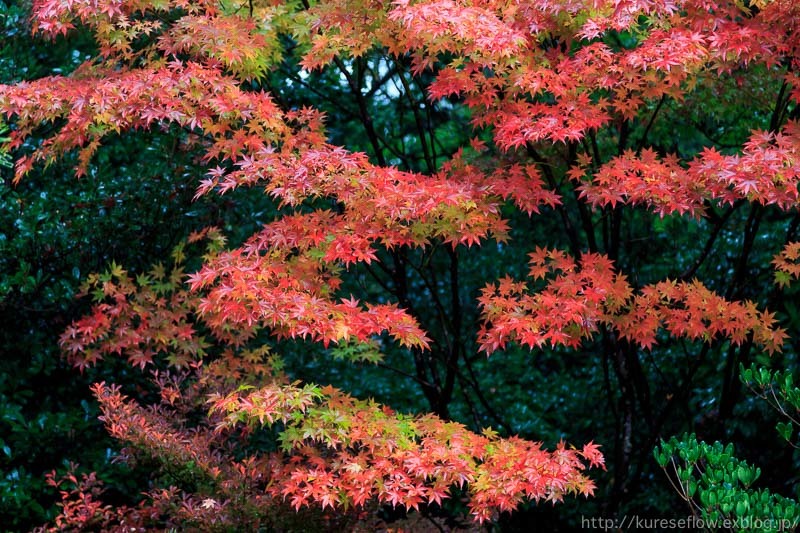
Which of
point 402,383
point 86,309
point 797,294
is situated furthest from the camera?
point 402,383

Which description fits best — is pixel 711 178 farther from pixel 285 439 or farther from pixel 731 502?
pixel 285 439

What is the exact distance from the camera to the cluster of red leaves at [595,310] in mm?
4363

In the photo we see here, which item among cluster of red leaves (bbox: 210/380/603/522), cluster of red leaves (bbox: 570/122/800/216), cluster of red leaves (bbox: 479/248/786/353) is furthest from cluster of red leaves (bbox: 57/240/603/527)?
cluster of red leaves (bbox: 570/122/800/216)

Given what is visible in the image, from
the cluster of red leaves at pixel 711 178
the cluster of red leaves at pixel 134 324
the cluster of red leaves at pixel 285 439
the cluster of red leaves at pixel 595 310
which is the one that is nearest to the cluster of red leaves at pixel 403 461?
the cluster of red leaves at pixel 285 439

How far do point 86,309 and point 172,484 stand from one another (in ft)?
4.53

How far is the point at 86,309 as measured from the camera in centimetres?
574

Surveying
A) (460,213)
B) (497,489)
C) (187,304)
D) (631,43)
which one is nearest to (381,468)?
(497,489)

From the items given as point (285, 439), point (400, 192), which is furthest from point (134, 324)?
point (400, 192)

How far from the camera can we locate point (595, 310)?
446 cm

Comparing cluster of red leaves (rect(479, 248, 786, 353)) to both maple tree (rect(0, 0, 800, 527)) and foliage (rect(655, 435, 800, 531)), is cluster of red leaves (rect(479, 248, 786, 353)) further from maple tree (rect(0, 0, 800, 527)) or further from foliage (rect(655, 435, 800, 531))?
foliage (rect(655, 435, 800, 531))

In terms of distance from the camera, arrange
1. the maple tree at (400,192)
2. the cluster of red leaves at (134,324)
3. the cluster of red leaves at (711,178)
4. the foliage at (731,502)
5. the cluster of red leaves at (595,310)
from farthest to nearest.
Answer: the cluster of red leaves at (134,324)
the cluster of red leaves at (595,310)
the maple tree at (400,192)
the cluster of red leaves at (711,178)
the foliage at (731,502)

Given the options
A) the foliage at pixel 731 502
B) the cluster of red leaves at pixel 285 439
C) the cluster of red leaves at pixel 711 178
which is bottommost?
the cluster of red leaves at pixel 285 439

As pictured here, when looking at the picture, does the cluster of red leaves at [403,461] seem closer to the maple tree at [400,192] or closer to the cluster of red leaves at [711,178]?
the maple tree at [400,192]

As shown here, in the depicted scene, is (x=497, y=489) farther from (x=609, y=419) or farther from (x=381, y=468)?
(x=609, y=419)
